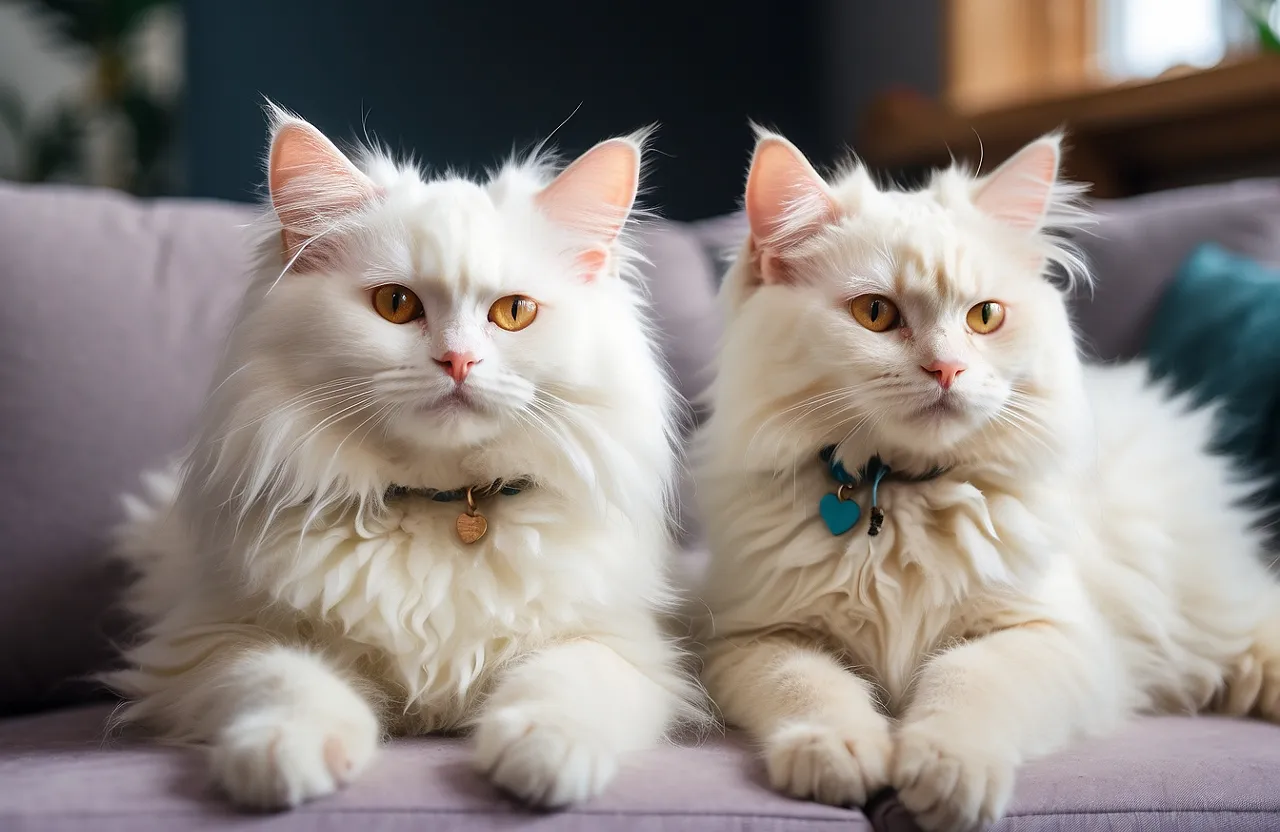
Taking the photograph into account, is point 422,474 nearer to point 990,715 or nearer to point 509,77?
point 990,715

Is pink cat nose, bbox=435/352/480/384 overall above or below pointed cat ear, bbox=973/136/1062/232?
below

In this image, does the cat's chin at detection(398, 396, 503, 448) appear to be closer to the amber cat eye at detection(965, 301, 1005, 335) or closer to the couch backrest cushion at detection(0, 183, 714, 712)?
the couch backrest cushion at detection(0, 183, 714, 712)

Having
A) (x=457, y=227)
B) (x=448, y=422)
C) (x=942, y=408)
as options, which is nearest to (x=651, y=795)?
(x=448, y=422)

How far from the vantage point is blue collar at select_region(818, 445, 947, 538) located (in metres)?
1.39

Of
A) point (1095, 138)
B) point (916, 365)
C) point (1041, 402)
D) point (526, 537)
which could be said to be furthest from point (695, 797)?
point (1095, 138)

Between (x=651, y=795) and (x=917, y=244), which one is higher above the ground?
(x=917, y=244)

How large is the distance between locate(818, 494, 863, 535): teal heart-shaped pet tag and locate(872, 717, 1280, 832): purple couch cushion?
356mm

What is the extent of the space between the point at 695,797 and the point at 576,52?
3.40 meters

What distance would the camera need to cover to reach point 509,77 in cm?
394

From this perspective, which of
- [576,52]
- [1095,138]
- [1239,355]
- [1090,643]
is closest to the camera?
[1090,643]

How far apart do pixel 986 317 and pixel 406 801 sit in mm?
896

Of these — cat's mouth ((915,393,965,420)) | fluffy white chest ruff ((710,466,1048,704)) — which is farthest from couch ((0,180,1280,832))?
cat's mouth ((915,393,965,420))

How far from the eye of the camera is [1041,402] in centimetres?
138

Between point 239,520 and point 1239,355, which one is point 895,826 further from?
point 1239,355
